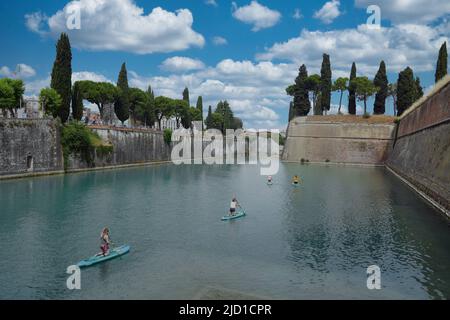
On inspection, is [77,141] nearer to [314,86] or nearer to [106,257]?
[106,257]

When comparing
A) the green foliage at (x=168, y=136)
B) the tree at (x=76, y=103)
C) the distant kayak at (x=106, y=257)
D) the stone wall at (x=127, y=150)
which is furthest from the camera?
the green foliage at (x=168, y=136)

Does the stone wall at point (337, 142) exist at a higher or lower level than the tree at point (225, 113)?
lower

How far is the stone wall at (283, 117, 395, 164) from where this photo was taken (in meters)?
69.8

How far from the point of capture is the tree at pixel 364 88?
3009 inches

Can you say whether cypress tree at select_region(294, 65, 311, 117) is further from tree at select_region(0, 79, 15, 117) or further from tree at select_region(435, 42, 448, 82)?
tree at select_region(0, 79, 15, 117)

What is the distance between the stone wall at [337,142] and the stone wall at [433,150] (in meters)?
27.2

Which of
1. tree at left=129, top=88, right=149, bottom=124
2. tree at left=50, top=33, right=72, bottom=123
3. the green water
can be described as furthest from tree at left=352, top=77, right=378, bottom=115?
tree at left=50, top=33, right=72, bottom=123

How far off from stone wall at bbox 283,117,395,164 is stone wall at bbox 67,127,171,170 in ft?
76.3

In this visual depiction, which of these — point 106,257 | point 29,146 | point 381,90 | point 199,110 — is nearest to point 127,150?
point 29,146

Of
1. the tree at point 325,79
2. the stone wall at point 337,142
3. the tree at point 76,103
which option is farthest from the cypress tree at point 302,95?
the tree at point 76,103

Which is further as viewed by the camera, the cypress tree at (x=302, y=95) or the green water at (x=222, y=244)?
the cypress tree at (x=302, y=95)

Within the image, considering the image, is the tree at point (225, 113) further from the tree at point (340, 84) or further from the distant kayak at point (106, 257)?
the distant kayak at point (106, 257)

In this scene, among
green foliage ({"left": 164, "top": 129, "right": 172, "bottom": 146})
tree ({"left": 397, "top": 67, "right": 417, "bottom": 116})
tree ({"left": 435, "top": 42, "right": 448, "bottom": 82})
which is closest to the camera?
tree ({"left": 435, "top": 42, "right": 448, "bottom": 82})

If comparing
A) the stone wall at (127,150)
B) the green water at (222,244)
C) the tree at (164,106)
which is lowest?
the green water at (222,244)
